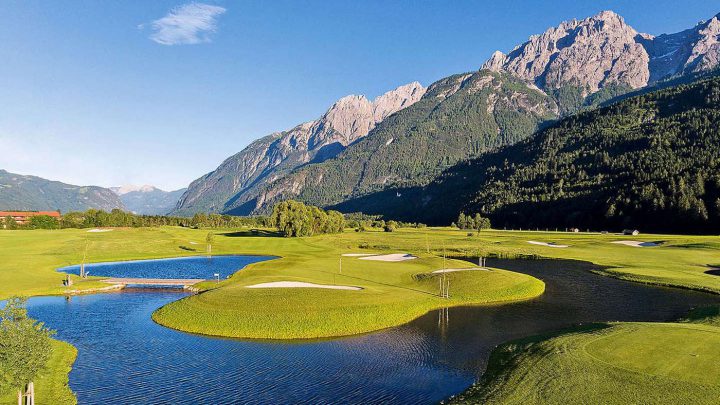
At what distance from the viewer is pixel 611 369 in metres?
28.0

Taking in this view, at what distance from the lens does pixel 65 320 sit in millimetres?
50375

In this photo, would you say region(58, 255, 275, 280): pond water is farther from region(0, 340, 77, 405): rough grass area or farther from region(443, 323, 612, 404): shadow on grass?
region(443, 323, 612, 404): shadow on grass

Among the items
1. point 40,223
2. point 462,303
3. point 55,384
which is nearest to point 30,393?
point 55,384

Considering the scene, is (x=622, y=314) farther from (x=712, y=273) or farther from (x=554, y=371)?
(x=712, y=273)

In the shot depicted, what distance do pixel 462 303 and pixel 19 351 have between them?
50.7m

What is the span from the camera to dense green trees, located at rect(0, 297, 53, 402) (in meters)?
20.8

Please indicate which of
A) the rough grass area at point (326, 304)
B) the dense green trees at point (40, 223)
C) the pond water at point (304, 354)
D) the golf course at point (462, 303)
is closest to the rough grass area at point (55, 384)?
the golf course at point (462, 303)

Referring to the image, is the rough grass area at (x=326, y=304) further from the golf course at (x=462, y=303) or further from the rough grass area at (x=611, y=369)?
the rough grass area at (x=611, y=369)

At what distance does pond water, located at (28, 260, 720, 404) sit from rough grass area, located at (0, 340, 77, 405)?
2.52 feet

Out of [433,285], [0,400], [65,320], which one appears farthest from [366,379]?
[65,320]

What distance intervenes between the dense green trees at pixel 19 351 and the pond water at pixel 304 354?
28.3 ft

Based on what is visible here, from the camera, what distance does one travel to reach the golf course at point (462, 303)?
2688 cm

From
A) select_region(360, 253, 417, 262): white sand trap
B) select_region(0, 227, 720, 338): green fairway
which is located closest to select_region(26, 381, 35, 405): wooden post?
select_region(0, 227, 720, 338): green fairway

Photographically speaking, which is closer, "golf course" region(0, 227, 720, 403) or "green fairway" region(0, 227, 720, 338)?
"golf course" region(0, 227, 720, 403)
